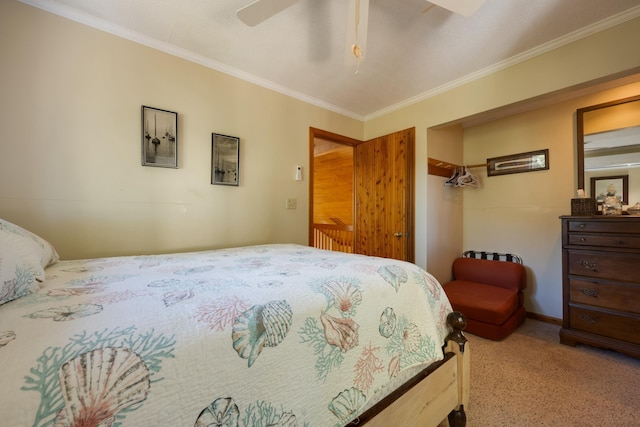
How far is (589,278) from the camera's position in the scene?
1910 mm

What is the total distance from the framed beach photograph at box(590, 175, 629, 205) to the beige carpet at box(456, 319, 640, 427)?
132 cm

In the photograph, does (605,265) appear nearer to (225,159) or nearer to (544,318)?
(544,318)

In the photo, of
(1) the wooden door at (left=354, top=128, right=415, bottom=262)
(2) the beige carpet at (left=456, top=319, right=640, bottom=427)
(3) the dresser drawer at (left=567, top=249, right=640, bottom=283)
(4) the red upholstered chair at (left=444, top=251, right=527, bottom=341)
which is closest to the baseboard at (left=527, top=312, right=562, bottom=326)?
(4) the red upholstered chair at (left=444, top=251, right=527, bottom=341)

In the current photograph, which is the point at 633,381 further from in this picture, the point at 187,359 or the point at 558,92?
the point at 187,359

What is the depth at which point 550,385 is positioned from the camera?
156cm

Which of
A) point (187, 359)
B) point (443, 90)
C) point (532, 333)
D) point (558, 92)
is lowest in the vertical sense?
point (532, 333)

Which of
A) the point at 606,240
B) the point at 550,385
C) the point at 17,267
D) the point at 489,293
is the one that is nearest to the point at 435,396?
the point at 550,385

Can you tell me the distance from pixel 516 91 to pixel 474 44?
0.56m

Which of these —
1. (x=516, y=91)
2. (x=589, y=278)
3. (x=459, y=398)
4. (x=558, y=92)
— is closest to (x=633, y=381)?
(x=589, y=278)

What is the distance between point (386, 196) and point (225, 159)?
5.91ft

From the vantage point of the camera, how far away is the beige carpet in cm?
131

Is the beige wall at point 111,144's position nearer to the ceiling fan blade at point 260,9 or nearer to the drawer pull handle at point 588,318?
the ceiling fan blade at point 260,9

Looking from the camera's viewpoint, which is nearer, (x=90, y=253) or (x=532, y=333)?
(x=90, y=253)

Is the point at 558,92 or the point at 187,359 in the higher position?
the point at 558,92
